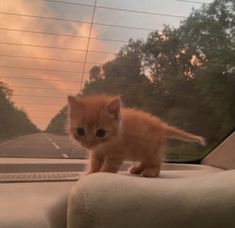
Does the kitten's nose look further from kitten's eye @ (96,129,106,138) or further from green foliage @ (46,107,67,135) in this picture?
green foliage @ (46,107,67,135)

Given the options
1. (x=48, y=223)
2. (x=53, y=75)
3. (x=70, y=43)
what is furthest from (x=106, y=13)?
(x=48, y=223)

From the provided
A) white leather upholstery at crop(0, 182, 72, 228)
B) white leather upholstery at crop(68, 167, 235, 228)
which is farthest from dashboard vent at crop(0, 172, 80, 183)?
white leather upholstery at crop(68, 167, 235, 228)

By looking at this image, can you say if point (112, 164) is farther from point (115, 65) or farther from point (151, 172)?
point (115, 65)

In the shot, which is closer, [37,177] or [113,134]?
[113,134]

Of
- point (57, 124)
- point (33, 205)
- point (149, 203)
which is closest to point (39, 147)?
point (57, 124)

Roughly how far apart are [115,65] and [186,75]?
376 millimetres

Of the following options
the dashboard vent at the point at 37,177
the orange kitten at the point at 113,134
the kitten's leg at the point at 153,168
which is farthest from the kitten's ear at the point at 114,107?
the dashboard vent at the point at 37,177

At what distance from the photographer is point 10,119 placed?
1963 mm

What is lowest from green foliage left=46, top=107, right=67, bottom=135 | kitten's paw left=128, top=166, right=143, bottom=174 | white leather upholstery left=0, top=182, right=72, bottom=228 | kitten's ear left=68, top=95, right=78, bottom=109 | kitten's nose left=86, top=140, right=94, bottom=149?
white leather upholstery left=0, top=182, right=72, bottom=228

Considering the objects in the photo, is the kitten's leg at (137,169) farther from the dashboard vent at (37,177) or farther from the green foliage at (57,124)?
the green foliage at (57,124)

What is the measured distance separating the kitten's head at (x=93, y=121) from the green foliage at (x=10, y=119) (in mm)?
477

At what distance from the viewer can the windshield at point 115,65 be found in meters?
1.88

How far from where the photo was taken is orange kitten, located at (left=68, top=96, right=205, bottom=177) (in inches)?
57.8

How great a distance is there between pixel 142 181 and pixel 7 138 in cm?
119
